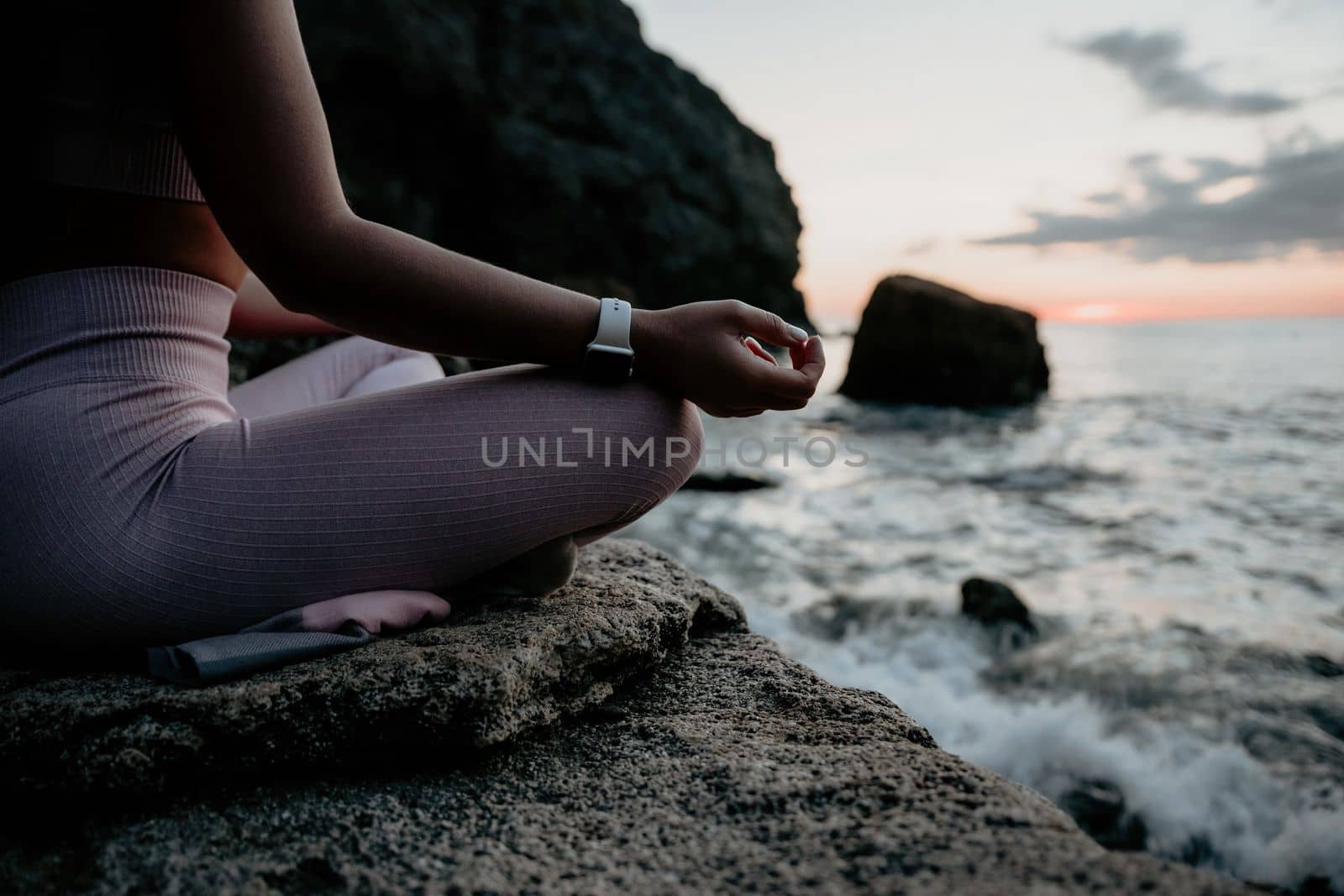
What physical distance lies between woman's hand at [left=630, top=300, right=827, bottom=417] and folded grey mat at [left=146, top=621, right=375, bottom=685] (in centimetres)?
62

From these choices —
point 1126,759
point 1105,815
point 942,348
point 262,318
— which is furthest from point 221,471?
point 942,348

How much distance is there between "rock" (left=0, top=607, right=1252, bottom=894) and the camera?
0.84 metres

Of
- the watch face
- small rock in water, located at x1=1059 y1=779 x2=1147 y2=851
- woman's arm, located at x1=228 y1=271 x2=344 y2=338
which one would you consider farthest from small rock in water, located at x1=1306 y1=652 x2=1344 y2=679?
woman's arm, located at x1=228 y1=271 x2=344 y2=338

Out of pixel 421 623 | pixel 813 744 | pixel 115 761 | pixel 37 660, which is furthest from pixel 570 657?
pixel 37 660

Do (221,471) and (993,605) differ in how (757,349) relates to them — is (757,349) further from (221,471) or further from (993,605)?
(993,605)

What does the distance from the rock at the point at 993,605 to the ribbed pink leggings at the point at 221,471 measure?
2.95 metres

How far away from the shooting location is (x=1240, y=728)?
2.83 meters

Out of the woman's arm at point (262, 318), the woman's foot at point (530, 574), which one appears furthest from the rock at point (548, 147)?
the woman's foot at point (530, 574)

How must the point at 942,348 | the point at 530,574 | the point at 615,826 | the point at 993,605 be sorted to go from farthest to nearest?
the point at 942,348 → the point at 993,605 → the point at 530,574 → the point at 615,826

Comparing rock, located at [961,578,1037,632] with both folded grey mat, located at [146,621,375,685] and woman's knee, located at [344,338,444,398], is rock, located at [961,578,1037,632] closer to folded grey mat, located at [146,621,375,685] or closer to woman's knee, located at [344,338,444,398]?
woman's knee, located at [344,338,444,398]

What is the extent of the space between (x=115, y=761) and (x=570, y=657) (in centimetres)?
60

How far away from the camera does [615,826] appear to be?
99 centimetres

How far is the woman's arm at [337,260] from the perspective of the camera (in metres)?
1.01

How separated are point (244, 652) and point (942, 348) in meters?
11.5
